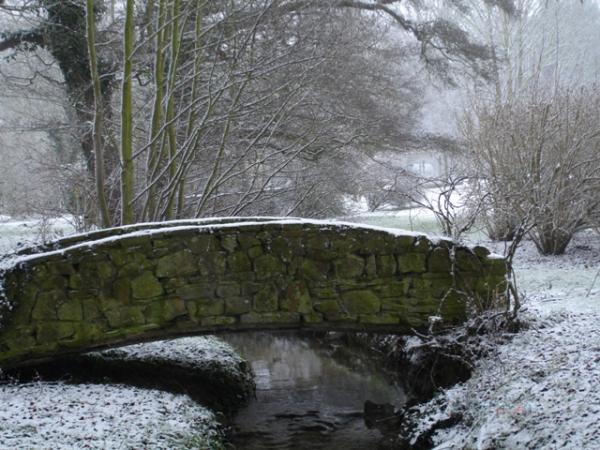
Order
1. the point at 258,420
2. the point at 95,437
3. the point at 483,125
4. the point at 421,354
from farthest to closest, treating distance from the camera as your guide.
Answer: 1. the point at 483,125
2. the point at 421,354
3. the point at 258,420
4. the point at 95,437

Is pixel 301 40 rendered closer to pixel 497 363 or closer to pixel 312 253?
pixel 312 253

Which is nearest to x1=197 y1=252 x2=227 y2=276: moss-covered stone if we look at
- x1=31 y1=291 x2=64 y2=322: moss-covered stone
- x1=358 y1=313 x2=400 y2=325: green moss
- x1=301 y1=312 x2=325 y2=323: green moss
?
x1=301 y1=312 x2=325 y2=323: green moss

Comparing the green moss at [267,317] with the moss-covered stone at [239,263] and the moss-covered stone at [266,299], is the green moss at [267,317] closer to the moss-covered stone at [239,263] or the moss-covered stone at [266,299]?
the moss-covered stone at [266,299]

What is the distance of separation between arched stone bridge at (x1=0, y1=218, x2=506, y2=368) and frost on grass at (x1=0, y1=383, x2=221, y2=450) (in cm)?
56

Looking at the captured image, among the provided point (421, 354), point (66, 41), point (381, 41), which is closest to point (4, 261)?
point (421, 354)

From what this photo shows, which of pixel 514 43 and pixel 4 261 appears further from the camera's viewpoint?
pixel 514 43

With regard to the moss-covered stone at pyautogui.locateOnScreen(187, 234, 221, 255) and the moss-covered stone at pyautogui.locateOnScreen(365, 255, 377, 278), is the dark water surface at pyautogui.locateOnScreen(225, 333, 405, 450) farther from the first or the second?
the moss-covered stone at pyautogui.locateOnScreen(187, 234, 221, 255)

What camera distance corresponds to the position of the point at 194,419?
6.11 meters

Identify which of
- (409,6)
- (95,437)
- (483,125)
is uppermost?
(409,6)

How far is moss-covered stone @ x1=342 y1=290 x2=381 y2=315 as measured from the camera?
22.0ft

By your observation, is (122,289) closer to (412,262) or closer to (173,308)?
(173,308)

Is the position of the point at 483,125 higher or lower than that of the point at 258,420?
higher

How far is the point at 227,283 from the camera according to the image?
21.7ft

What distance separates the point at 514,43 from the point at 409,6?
8.49 m
